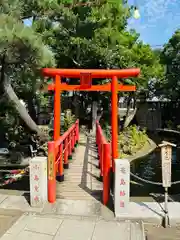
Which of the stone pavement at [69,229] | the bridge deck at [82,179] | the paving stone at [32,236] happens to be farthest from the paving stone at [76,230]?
the bridge deck at [82,179]

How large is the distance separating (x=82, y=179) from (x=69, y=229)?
2881 mm

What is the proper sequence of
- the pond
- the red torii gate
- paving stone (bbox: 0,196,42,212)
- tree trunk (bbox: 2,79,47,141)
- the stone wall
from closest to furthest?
paving stone (bbox: 0,196,42,212)
the red torii gate
the pond
tree trunk (bbox: 2,79,47,141)
the stone wall

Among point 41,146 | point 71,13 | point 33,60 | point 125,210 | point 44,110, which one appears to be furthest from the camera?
point 44,110

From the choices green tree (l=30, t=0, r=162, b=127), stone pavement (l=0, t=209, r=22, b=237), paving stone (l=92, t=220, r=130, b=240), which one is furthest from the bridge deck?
green tree (l=30, t=0, r=162, b=127)

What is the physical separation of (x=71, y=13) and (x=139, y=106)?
472 inches

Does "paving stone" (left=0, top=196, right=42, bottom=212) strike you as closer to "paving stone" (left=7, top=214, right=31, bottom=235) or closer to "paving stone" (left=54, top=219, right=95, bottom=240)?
"paving stone" (left=7, top=214, right=31, bottom=235)

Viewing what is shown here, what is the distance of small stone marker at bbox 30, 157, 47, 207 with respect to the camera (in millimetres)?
5527

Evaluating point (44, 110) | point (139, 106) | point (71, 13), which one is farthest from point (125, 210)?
point (139, 106)

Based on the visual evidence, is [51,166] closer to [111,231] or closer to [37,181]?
[37,181]

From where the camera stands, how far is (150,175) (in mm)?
11305

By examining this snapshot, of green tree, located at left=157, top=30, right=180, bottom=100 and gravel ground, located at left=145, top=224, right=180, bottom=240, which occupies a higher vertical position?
green tree, located at left=157, top=30, right=180, bottom=100

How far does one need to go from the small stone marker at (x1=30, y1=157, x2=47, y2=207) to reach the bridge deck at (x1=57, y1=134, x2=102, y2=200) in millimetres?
736

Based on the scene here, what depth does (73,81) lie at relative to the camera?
1759cm

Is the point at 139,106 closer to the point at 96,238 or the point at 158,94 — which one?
the point at 158,94
